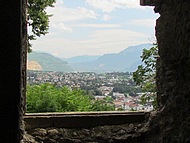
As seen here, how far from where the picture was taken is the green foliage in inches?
132

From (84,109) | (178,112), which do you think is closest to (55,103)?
(84,109)

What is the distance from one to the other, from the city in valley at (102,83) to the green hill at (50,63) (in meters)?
0.16

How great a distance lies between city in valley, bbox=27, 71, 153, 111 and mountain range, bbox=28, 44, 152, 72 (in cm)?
17

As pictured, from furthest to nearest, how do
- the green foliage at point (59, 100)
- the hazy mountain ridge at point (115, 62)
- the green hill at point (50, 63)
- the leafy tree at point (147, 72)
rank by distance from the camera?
the hazy mountain ridge at point (115, 62), the green hill at point (50, 63), the leafy tree at point (147, 72), the green foliage at point (59, 100)

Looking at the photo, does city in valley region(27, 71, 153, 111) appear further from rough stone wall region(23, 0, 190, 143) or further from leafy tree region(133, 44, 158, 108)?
rough stone wall region(23, 0, 190, 143)

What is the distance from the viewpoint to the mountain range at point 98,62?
4.40 metres

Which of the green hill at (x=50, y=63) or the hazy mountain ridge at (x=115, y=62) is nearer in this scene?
the green hill at (x=50, y=63)

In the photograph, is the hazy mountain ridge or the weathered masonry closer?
the weathered masonry

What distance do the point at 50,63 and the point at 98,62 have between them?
27.8 inches

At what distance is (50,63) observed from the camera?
4500mm
